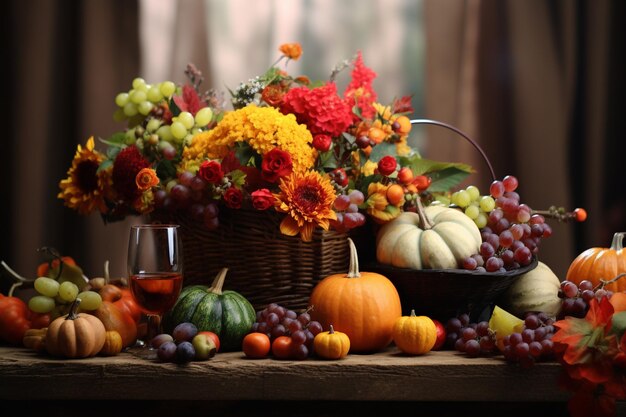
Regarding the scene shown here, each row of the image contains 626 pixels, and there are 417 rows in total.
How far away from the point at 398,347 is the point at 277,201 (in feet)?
1.05

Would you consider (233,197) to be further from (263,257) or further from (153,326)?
(153,326)

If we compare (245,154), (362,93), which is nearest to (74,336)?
(245,154)

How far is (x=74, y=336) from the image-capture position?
1.24 meters

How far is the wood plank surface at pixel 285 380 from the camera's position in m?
1.22

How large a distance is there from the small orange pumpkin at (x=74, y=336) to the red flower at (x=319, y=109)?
0.52 meters

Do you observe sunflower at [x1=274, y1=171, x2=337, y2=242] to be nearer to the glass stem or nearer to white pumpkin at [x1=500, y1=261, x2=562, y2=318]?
the glass stem

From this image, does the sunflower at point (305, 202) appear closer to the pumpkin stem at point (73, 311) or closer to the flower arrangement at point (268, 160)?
the flower arrangement at point (268, 160)

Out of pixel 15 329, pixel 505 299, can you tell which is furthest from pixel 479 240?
pixel 15 329

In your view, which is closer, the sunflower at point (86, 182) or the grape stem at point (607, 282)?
the grape stem at point (607, 282)

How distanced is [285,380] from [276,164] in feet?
1.20

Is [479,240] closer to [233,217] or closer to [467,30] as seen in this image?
[233,217]

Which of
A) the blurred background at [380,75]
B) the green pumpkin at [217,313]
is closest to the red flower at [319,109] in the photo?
the green pumpkin at [217,313]

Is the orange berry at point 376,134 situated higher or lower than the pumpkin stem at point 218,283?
higher

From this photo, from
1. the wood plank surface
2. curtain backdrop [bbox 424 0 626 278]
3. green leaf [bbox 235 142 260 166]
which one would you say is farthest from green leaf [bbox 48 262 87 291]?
curtain backdrop [bbox 424 0 626 278]
